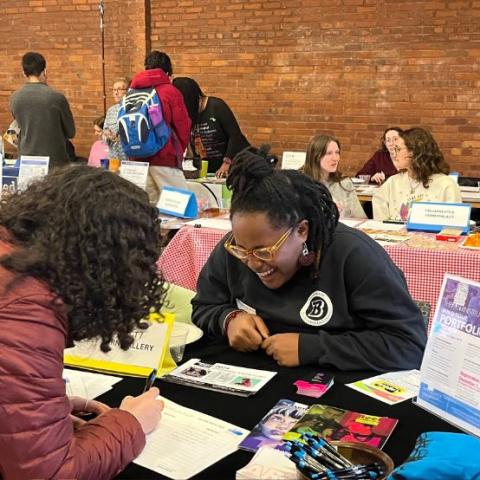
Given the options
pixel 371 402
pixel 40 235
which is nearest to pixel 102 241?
pixel 40 235

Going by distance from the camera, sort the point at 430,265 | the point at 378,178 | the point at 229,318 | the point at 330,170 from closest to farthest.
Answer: the point at 229,318 → the point at 430,265 → the point at 330,170 → the point at 378,178

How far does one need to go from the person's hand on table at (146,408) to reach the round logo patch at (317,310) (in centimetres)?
54

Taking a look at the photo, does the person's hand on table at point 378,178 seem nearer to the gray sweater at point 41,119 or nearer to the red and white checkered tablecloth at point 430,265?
the gray sweater at point 41,119

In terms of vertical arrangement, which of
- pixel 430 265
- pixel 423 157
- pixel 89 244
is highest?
pixel 89 244

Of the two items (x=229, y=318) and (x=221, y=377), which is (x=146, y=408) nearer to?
Answer: (x=221, y=377)

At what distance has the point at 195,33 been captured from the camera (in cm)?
724

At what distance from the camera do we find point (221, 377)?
156 cm

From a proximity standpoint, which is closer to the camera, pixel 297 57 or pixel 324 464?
pixel 324 464

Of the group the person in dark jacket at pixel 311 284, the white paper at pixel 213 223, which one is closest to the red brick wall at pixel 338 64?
the white paper at pixel 213 223

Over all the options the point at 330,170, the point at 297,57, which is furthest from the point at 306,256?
the point at 297,57

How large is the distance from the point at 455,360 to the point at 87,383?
83cm

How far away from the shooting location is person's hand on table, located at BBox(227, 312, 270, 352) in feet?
5.67

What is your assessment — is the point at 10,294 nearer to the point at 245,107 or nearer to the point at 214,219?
the point at 214,219

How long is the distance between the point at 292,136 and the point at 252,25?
127cm
